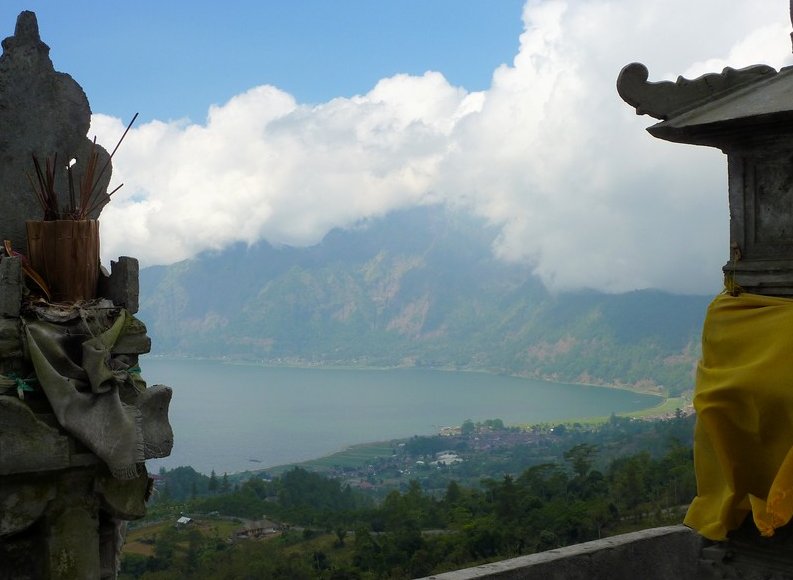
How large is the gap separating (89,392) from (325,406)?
280 feet

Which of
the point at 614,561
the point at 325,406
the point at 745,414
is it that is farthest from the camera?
A: the point at 325,406

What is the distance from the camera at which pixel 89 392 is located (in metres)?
3.24

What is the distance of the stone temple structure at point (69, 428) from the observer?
3.14 m

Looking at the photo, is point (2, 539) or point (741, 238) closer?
point (2, 539)

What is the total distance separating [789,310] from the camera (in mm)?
3834

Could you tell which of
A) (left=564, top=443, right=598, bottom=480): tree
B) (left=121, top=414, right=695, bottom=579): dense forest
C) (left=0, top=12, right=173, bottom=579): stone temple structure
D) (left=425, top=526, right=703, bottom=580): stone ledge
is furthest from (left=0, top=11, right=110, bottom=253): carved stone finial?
(left=564, top=443, right=598, bottom=480): tree

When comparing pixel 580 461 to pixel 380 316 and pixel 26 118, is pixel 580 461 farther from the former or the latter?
pixel 380 316

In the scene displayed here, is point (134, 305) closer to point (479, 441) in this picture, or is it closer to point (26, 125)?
point (26, 125)

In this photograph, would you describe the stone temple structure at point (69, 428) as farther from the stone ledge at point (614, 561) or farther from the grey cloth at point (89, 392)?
the stone ledge at point (614, 561)

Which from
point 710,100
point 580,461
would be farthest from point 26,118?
point 580,461

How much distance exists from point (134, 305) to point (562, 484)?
8660mm

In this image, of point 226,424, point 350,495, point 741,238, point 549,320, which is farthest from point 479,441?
point 549,320

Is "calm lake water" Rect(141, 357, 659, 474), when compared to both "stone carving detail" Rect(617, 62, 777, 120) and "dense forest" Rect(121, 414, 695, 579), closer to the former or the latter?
"dense forest" Rect(121, 414, 695, 579)

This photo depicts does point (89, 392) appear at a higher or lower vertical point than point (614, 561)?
higher
